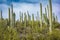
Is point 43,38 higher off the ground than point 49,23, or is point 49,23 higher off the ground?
point 49,23

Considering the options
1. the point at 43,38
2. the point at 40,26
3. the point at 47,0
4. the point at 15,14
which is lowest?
the point at 43,38

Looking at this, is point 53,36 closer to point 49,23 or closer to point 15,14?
point 49,23

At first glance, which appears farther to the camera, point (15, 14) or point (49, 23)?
point (15, 14)

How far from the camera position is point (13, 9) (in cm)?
382

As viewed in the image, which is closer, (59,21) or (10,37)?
(10,37)

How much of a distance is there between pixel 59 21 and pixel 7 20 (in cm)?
114

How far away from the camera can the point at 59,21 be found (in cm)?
390

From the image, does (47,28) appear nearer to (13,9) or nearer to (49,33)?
(49,33)

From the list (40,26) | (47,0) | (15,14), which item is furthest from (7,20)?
(47,0)

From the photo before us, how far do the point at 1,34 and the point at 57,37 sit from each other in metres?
1.16

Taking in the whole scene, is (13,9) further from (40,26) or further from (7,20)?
(40,26)

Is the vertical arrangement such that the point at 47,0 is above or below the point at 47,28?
above

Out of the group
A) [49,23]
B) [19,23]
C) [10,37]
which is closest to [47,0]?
[49,23]

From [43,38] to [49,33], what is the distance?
0.16 m
